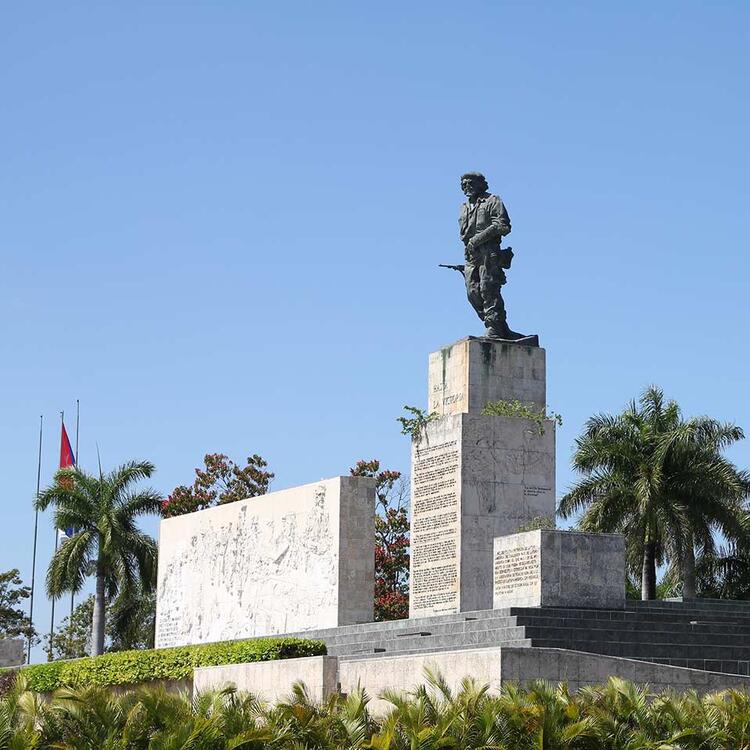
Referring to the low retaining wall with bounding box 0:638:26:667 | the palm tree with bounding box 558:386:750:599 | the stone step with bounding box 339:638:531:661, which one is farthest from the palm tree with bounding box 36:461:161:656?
the stone step with bounding box 339:638:531:661

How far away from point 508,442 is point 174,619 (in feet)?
36.6

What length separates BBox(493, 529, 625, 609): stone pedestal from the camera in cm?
2097

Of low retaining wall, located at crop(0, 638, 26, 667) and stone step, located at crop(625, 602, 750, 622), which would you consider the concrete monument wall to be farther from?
low retaining wall, located at crop(0, 638, 26, 667)

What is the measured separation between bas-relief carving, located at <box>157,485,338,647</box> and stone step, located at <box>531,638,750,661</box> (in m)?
8.23

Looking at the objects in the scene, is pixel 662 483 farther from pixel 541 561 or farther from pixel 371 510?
pixel 541 561

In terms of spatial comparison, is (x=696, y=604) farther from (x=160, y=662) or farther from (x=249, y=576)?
(x=249, y=576)

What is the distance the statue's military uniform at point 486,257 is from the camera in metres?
26.3

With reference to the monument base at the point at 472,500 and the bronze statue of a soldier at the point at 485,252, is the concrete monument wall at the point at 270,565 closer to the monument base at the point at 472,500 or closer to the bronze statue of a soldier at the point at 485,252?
the monument base at the point at 472,500

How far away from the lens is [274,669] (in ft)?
67.6

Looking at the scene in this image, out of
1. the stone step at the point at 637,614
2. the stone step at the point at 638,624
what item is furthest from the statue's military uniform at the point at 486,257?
the stone step at the point at 638,624

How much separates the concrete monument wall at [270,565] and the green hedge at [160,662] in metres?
3.08

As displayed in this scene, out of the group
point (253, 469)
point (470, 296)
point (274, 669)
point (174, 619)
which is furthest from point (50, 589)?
point (274, 669)

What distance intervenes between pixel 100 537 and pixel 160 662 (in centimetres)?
1309

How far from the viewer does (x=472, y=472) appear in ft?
81.6
